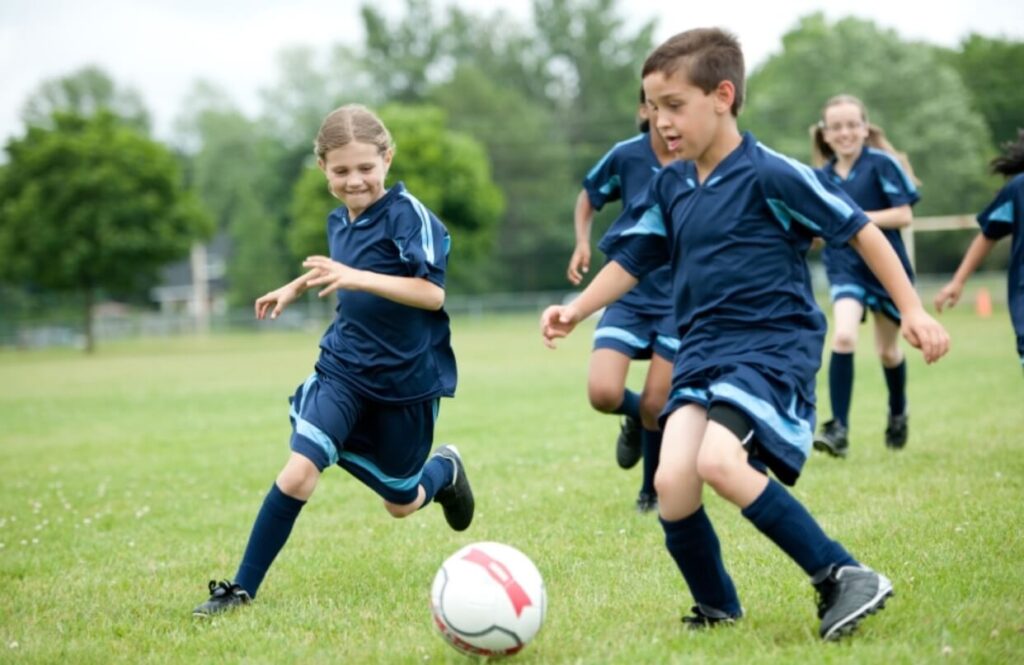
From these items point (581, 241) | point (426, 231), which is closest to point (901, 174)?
point (581, 241)

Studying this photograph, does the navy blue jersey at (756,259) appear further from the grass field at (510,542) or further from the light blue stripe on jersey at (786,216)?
the grass field at (510,542)

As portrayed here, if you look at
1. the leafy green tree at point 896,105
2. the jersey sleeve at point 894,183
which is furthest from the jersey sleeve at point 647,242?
the leafy green tree at point 896,105

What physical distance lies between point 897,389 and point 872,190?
4.75ft

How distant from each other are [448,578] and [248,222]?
207ft

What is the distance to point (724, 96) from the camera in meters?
4.14

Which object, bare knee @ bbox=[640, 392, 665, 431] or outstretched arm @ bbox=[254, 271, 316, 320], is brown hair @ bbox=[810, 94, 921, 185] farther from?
outstretched arm @ bbox=[254, 271, 316, 320]

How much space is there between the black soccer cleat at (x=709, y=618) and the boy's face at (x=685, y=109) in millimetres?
1612

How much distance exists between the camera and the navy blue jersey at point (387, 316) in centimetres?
528

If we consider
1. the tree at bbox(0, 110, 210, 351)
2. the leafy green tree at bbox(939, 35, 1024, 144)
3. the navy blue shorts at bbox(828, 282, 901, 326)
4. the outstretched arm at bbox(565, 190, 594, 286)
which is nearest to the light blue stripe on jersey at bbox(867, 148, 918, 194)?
the navy blue shorts at bbox(828, 282, 901, 326)

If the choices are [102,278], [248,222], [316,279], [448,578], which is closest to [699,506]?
[448,578]

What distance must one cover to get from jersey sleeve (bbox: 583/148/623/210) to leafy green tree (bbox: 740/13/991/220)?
48.4 m

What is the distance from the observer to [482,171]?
178 feet

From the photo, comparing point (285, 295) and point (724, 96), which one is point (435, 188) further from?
point (724, 96)

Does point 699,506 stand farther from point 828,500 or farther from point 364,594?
point 828,500
